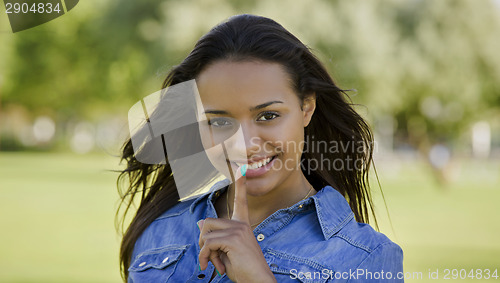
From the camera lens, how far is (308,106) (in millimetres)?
2326

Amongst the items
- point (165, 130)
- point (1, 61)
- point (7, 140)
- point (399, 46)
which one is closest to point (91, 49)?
point (1, 61)

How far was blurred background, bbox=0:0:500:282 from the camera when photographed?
27.3 ft

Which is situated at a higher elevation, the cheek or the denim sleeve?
the cheek

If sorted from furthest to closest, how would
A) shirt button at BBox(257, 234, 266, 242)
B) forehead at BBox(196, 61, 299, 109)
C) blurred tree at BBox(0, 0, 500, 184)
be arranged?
blurred tree at BBox(0, 0, 500, 184) → shirt button at BBox(257, 234, 266, 242) → forehead at BBox(196, 61, 299, 109)

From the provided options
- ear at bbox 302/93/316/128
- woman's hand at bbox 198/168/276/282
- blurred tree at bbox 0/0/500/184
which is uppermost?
blurred tree at bbox 0/0/500/184

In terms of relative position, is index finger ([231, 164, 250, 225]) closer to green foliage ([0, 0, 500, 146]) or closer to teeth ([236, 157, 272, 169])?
teeth ([236, 157, 272, 169])

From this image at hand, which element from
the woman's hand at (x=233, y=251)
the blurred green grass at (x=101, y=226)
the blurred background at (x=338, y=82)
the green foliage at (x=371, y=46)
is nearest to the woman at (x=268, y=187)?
the woman's hand at (x=233, y=251)

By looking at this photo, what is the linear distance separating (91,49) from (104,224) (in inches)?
788

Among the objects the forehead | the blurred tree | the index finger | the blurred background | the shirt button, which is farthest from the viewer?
the blurred tree

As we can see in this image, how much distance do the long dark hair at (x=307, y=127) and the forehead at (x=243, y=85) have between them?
4cm

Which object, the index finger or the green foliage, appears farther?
the green foliage

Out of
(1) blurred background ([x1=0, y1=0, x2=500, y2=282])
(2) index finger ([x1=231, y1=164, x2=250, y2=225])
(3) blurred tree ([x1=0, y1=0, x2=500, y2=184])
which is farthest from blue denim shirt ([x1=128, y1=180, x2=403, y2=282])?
(3) blurred tree ([x1=0, y1=0, x2=500, y2=184])

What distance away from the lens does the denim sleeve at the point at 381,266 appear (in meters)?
1.93

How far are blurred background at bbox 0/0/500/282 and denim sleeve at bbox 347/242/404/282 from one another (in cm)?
81
